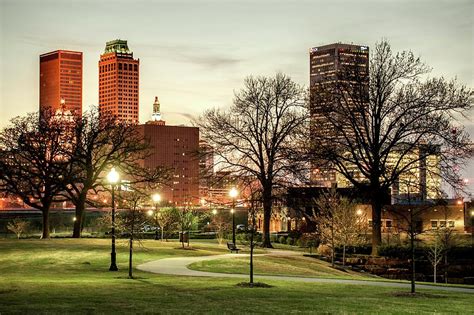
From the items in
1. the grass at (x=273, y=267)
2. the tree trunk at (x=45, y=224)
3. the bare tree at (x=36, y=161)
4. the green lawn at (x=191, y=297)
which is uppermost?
the bare tree at (x=36, y=161)

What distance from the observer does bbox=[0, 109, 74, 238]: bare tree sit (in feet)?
193

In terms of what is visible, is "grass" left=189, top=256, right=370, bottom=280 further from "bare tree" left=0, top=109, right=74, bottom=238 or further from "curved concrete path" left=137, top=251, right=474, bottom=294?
"bare tree" left=0, top=109, right=74, bottom=238

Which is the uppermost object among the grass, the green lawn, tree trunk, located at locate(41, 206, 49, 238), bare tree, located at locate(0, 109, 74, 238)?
bare tree, located at locate(0, 109, 74, 238)

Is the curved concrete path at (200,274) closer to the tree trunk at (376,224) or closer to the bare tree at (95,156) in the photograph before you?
the tree trunk at (376,224)

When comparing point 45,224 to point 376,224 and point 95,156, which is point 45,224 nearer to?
point 95,156

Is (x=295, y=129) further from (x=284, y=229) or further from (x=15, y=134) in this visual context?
(x=284, y=229)

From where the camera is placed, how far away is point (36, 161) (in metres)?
59.2

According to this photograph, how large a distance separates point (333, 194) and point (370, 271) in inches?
306

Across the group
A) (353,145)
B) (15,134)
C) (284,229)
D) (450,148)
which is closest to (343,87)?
(353,145)

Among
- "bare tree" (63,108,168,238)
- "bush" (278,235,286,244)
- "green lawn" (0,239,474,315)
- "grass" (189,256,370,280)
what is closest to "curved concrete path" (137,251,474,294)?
"grass" (189,256,370,280)

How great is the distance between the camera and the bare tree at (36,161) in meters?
58.8

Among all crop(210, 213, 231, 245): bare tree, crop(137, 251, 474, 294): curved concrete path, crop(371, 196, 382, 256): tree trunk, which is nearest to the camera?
crop(137, 251, 474, 294): curved concrete path

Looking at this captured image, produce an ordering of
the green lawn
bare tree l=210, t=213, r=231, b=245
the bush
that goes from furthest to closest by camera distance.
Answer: the bush → bare tree l=210, t=213, r=231, b=245 → the green lawn

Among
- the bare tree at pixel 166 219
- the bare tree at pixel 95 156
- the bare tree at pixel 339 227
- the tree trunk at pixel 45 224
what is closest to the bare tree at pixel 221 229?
the bare tree at pixel 166 219
